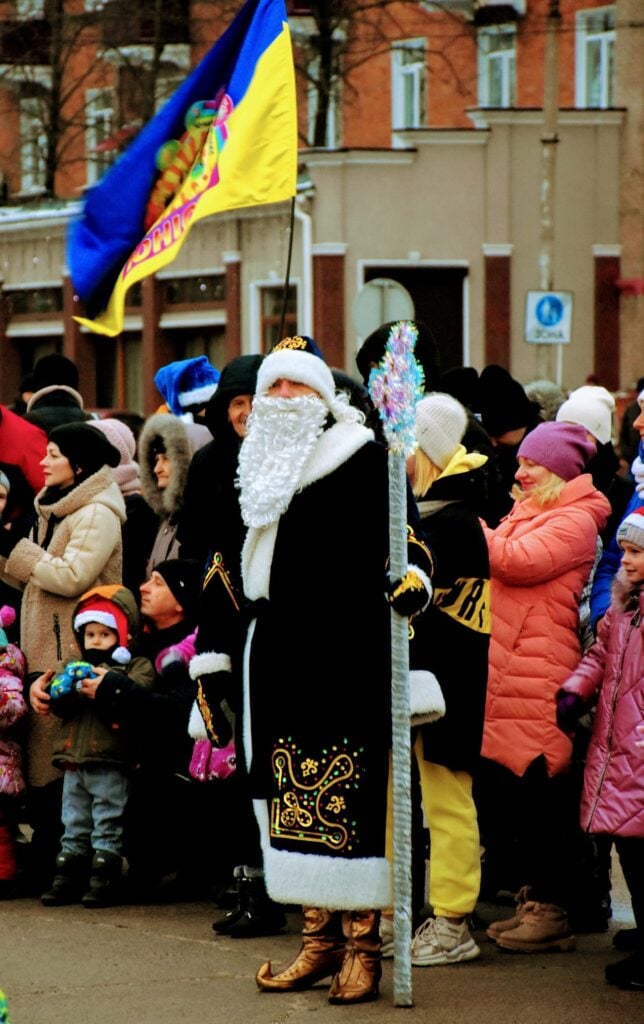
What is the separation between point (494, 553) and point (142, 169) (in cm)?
251

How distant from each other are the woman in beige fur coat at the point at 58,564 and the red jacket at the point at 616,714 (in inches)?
98.2

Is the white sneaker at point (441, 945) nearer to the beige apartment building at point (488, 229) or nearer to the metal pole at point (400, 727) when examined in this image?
the metal pole at point (400, 727)

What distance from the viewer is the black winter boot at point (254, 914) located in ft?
24.3

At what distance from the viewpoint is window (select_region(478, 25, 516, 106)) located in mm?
32750

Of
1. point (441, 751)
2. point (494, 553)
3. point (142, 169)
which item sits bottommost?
point (441, 751)

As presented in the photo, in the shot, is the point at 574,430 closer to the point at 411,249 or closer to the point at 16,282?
the point at 411,249

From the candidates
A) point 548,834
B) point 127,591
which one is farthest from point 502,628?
point 127,591

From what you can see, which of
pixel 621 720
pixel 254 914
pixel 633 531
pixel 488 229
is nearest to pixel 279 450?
pixel 633 531

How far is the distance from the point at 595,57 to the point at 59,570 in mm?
24925

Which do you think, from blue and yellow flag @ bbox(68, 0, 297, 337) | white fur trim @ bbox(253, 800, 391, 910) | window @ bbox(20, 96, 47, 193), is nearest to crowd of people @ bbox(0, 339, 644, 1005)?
white fur trim @ bbox(253, 800, 391, 910)

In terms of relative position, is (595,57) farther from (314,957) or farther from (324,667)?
(314,957)

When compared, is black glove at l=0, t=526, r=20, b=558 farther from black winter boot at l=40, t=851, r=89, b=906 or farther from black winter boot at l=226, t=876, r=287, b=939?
black winter boot at l=226, t=876, r=287, b=939

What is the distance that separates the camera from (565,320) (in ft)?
70.4

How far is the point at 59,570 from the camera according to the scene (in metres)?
8.38
